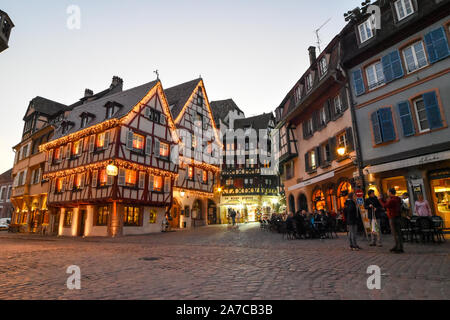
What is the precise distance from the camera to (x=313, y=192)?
1969 centimetres

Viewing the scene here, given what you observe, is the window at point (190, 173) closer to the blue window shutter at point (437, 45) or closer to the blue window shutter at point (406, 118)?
the blue window shutter at point (406, 118)

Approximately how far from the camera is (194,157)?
93.4 ft

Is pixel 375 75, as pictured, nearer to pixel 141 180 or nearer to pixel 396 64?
pixel 396 64

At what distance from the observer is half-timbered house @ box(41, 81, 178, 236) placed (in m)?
19.7

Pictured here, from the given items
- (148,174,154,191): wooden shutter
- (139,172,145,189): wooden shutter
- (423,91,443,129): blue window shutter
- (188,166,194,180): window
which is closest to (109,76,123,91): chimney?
(188,166,194,180): window

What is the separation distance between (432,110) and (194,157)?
836 inches

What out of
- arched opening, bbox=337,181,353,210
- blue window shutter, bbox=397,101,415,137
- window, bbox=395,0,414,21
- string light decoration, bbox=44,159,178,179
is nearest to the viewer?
blue window shutter, bbox=397,101,415,137

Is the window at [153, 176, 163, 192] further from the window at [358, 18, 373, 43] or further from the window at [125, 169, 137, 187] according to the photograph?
the window at [358, 18, 373, 43]

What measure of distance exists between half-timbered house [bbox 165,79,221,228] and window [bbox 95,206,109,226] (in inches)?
272

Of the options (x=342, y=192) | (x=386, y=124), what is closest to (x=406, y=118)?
(x=386, y=124)

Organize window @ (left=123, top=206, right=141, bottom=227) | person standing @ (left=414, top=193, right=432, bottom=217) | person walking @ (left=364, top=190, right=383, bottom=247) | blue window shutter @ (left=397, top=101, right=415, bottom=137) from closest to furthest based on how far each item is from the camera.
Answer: person walking @ (left=364, top=190, right=383, bottom=247) → person standing @ (left=414, top=193, right=432, bottom=217) → blue window shutter @ (left=397, top=101, right=415, bottom=137) → window @ (left=123, top=206, right=141, bottom=227)

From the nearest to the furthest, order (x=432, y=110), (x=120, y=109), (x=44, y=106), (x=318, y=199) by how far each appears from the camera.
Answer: (x=432, y=110)
(x=318, y=199)
(x=120, y=109)
(x=44, y=106)
